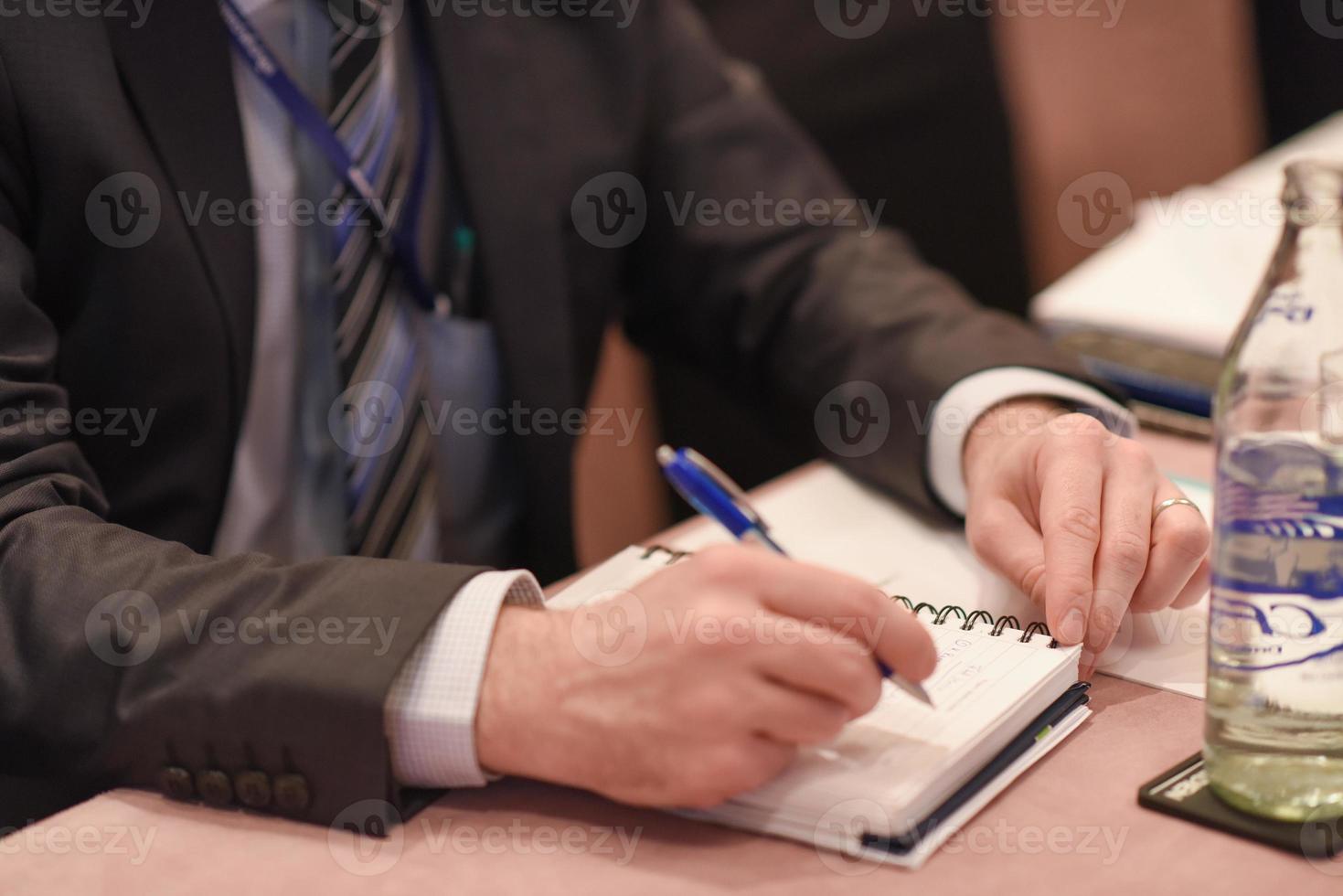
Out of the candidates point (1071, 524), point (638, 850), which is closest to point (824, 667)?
point (638, 850)

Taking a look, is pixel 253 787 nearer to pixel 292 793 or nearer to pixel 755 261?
pixel 292 793

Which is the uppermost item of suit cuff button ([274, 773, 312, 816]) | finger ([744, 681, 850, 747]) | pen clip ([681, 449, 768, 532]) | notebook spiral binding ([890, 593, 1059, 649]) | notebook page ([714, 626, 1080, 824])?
pen clip ([681, 449, 768, 532])

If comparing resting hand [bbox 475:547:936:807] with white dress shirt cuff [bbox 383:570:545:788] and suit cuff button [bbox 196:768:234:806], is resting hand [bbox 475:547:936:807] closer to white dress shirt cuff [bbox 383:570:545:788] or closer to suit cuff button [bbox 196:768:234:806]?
white dress shirt cuff [bbox 383:570:545:788]

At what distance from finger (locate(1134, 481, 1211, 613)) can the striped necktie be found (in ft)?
2.13

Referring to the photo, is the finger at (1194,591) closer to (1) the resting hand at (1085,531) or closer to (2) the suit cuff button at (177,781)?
(1) the resting hand at (1085,531)

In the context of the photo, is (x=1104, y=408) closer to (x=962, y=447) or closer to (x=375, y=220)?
(x=962, y=447)

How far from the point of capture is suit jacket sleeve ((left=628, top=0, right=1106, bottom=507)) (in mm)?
1249

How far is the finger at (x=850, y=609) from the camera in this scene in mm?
664

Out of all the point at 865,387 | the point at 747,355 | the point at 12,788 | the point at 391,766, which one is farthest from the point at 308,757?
the point at 747,355

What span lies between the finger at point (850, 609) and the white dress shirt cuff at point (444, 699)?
161mm

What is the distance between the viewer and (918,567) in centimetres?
97

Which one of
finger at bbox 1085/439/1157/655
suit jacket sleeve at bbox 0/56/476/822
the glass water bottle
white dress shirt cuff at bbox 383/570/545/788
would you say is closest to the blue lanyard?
suit jacket sleeve at bbox 0/56/476/822

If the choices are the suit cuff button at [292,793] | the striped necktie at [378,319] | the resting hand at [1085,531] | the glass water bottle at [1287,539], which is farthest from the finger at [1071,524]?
the striped necktie at [378,319]

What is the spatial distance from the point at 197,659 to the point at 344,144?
528 mm
